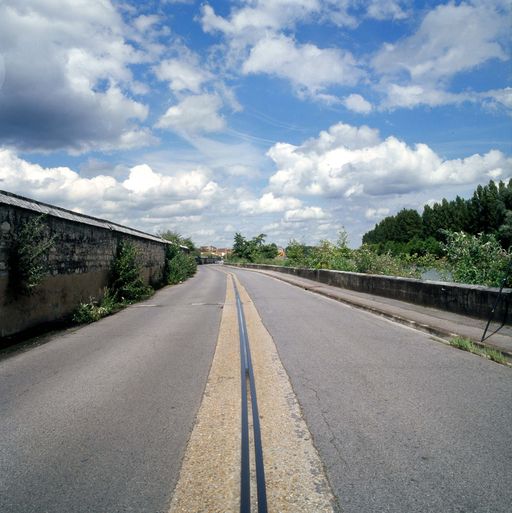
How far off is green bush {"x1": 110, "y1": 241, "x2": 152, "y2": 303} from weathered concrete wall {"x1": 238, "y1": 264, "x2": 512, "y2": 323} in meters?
9.49

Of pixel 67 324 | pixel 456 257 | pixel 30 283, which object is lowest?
pixel 67 324

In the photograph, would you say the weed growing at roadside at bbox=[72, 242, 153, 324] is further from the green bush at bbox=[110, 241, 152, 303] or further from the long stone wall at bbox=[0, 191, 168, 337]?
the long stone wall at bbox=[0, 191, 168, 337]

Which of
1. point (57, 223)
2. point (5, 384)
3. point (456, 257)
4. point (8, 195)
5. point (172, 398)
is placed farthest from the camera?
point (456, 257)

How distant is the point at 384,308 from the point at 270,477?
10730mm

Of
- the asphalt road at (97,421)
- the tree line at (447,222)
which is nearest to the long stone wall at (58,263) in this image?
the asphalt road at (97,421)

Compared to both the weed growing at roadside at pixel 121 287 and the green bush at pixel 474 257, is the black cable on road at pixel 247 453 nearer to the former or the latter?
the weed growing at roadside at pixel 121 287

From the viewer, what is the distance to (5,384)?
5766 mm

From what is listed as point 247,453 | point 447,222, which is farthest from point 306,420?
point 447,222

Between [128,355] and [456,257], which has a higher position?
[456,257]

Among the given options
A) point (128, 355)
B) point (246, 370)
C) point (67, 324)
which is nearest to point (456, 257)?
point (246, 370)

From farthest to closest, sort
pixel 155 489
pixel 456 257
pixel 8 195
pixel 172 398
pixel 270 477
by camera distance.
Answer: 1. pixel 456 257
2. pixel 8 195
3. pixel 172 398
4. pixel 270 477
5. pixel 155 489

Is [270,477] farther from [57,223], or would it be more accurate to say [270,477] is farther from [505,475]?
[57,223]

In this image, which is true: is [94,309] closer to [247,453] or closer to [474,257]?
[247,453]

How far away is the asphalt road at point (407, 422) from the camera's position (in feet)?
9.87
